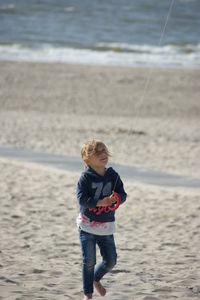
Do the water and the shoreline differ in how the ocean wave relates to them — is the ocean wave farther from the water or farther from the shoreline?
the water

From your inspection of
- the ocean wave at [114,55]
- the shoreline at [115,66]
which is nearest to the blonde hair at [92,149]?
the shoreline at [115,66]

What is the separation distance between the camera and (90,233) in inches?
183

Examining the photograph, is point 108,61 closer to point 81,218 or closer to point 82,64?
point 82,64

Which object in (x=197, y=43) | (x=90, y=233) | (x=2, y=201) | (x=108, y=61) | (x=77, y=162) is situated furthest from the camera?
(x=197, y=43)

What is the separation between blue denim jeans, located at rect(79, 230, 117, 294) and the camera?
468 centimetres

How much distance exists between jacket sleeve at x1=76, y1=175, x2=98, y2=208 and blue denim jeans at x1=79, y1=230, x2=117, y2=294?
0.76ft

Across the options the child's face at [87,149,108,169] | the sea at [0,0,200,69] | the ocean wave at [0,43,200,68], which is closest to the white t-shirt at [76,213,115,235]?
the child's face at [87,149,108,169]

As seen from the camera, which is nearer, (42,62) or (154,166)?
(154,166)

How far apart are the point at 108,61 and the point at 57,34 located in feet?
32.5

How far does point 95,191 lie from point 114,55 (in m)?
24.9

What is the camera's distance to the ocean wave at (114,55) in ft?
86.9

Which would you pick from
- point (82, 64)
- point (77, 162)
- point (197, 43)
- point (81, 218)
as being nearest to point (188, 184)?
point (77, 162)

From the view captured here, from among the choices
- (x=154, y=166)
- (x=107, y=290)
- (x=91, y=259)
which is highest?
(x=91, y=259)

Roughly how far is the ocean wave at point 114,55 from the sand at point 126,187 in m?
5.50
